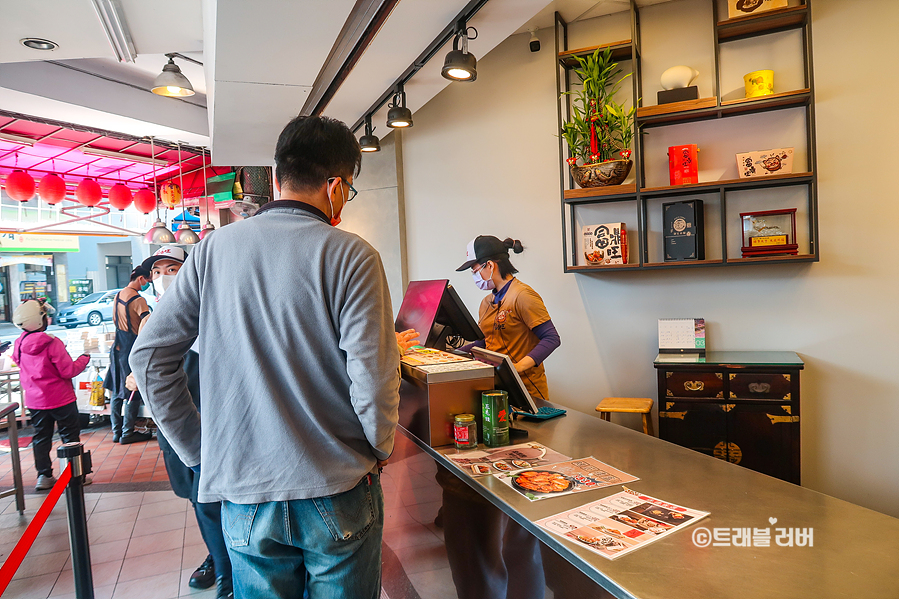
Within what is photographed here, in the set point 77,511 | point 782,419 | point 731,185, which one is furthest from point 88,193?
point 782,419

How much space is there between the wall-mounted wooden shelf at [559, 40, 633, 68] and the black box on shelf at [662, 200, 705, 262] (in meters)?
1.16

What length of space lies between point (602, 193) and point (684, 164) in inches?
22.3

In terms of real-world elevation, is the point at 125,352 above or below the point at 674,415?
above

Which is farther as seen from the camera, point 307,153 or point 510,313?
point 510,313

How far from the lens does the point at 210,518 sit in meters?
2.36

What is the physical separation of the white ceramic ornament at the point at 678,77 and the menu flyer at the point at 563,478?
9.92 feet

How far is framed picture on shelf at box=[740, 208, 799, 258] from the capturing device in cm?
347

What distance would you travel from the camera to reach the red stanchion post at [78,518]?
199 centimetres

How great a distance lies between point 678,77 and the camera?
12.0 ft

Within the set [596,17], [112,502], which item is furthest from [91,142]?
[596,17]

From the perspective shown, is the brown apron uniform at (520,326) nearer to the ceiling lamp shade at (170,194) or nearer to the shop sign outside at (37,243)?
the ceiling lamp shade at (170,194)

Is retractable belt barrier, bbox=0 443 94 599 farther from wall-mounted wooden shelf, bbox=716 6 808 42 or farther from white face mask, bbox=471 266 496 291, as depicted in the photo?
wall-mounted wooden shelf, bbox=716 6 808 42

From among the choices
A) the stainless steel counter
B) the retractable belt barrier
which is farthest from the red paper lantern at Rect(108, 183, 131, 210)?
the stainless steel counter

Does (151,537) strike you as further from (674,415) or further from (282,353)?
Result: (674,415)
